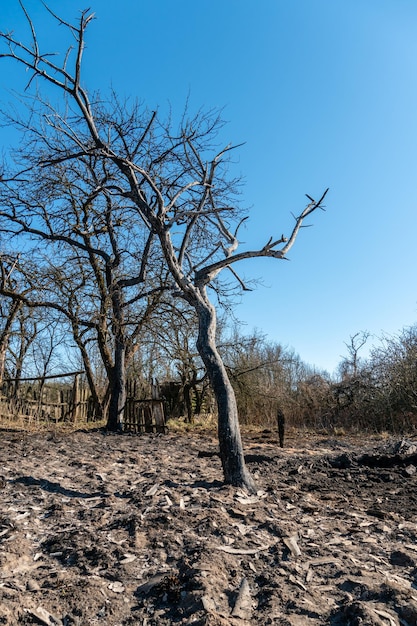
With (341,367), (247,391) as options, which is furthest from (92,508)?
(341,367)

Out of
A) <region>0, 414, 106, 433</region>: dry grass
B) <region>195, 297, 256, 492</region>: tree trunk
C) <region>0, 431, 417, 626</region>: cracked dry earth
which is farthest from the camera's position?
<region>0, 414, 106, 433</region>: dry grass

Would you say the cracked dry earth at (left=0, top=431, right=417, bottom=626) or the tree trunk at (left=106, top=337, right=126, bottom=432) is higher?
the tree trunk at (left=106, top=337, right=126, bottom=432)

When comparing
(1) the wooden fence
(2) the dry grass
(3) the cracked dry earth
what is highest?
(1) the wooden fence

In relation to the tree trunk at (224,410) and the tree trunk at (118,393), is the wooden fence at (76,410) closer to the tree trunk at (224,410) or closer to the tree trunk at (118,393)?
Answer: the tree trunk at (118,393)

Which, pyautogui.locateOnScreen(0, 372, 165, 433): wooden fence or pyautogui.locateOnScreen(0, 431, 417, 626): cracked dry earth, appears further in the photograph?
pyautogui.locateOnScreen(0, 372, 165, 433): wooden fence

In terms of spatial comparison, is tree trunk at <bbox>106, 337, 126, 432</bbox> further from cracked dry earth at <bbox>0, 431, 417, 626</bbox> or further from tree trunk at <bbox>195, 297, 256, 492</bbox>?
tree trunk at <bbox>195, 297, 256, 492</bbox>

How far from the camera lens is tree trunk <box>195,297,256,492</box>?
5.53 metres

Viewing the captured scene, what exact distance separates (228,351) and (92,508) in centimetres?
1394

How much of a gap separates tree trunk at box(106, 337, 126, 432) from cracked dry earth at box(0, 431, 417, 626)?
5014 mm

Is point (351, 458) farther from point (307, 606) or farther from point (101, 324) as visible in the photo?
point (101, 324)

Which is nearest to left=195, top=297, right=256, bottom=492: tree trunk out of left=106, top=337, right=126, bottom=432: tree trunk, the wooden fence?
left=106, top=337, right=126, bottom=432: tree trunk

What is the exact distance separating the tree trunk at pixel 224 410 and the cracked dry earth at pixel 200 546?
0.27 meters

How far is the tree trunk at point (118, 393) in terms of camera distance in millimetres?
11938

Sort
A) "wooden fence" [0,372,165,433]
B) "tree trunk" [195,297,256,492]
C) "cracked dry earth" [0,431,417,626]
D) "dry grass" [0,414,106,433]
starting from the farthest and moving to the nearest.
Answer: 1. "wooden fence" [0,372,165,433]
2. "dry grass" [0,414,106,433]
3. "tree trunk" [195,297,256,492]
4. "cracked dry earth" [0,431,417,626]
